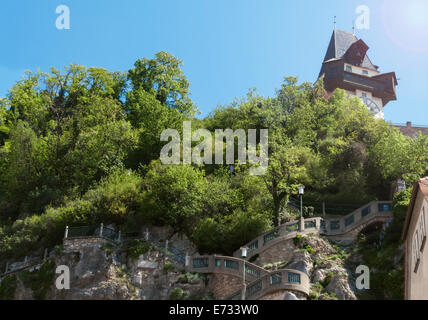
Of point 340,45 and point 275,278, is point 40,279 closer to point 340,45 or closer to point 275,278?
point 275,278

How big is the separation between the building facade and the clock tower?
37.9m

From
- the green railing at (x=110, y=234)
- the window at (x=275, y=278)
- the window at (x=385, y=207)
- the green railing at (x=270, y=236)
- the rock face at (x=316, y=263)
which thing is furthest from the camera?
the green railing at (x=110, y=234)

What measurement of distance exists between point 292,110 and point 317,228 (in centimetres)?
2152

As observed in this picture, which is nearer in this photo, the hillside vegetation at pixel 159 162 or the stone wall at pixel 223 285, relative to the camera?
the stone wall at pixel 223 285

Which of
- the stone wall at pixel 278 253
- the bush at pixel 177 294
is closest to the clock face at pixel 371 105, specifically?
the stone wall at pixel 278 253

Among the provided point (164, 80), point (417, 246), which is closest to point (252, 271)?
point (417, 246)

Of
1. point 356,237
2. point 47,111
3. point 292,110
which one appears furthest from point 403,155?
point 47,111

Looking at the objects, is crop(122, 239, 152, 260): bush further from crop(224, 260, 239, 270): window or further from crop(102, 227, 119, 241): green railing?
crop(224, 260, 239, 270): window

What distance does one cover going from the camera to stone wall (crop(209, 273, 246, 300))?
29.3 metres

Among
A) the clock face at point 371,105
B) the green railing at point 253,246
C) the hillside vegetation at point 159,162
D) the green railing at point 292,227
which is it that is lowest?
the green railing at point 253,246

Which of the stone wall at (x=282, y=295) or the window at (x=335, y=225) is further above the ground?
the window at (x=335, y=225)

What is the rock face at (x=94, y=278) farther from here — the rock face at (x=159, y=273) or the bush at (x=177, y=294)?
the bush at (x=177, y=294)

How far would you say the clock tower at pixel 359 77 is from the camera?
6222 centimetres

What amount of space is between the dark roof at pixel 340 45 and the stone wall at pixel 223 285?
41595 millimetres
